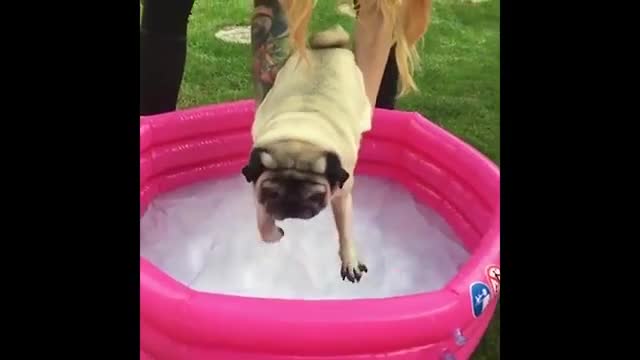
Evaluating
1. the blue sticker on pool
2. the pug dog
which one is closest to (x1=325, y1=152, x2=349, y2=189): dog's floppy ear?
the pug dog

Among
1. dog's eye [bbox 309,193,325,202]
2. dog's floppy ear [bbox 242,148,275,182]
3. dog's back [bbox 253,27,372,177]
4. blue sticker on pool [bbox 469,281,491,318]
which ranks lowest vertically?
blue sticker on pool [bbox 469,281,491,318]

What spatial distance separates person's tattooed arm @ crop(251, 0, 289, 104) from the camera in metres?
1.22

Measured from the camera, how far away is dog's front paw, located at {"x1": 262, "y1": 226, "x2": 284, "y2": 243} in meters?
1.25

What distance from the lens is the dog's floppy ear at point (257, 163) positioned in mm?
1186

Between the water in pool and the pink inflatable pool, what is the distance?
38 mm

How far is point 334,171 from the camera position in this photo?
1.19 meters

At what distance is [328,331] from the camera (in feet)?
3.64

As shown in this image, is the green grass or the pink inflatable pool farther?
the green grass

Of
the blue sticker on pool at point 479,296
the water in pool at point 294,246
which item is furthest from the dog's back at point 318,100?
the blue sticker on pool at point 479,296

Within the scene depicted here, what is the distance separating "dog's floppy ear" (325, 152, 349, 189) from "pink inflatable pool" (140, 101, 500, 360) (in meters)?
0.16

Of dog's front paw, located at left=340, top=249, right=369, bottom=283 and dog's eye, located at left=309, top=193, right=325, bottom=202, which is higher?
dog's eye, located at left=309, top=193, right=325, bottom=202

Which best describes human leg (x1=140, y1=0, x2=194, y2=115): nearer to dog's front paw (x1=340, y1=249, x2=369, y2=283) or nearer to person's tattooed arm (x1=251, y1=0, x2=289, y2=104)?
person's tattooed arm (x1=251, y1=0, x2=289, y2=104)

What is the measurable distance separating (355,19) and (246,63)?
19 cm

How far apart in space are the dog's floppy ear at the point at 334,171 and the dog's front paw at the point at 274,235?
0.11 m
